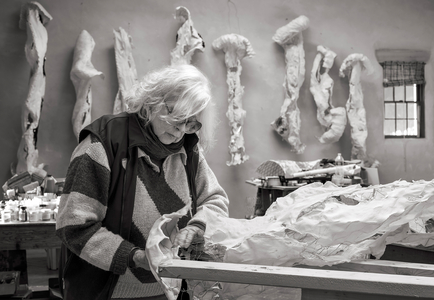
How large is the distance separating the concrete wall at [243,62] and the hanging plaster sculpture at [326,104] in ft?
0.86

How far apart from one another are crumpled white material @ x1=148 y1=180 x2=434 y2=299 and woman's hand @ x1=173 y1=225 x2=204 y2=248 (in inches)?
1.8

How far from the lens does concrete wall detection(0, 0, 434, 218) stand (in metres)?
6.76

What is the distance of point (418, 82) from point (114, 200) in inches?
299

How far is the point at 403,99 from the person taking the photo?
8.09m

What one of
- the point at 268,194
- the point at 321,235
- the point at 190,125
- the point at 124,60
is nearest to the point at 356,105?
the point at 268,194

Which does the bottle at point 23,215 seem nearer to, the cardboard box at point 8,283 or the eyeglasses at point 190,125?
the cardboard box at point 8,283

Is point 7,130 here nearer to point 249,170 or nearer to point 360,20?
point 249,170

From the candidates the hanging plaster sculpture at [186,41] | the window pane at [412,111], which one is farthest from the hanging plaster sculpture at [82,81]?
the window pane at [412,111]

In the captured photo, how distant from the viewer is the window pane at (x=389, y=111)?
805 centimetres

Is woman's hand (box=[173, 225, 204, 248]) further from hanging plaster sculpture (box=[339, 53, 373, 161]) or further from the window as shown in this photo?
the window

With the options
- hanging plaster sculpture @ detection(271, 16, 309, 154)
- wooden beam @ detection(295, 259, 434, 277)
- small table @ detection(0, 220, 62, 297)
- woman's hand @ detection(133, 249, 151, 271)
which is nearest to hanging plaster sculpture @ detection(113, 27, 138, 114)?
hanging plaster sculpture @ detection(271, 16, 309, 154)

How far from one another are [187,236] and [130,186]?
0.27 metres

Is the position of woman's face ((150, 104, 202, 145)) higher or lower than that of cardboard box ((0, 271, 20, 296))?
higher

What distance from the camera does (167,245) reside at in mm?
1370
